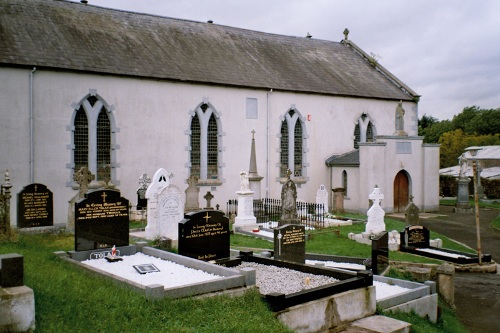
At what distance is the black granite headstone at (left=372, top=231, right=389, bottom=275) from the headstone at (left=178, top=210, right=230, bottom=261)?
353cm

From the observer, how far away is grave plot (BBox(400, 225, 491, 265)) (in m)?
15.4

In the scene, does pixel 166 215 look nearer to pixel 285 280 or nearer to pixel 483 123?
pixel 285 280

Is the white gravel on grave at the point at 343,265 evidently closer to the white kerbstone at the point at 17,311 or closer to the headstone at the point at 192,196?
the white kerbstone at the point at 17,311

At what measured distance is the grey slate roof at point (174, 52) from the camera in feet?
70.1

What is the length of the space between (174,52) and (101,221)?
15.6 meters

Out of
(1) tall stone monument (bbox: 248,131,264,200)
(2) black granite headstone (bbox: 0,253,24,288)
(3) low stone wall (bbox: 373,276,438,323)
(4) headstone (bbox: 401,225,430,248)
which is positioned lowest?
(3) low stone wall (bbox: 373,276,438,323)

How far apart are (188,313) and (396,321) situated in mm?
3646

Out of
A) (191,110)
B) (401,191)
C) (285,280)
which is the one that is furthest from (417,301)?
(401,191)

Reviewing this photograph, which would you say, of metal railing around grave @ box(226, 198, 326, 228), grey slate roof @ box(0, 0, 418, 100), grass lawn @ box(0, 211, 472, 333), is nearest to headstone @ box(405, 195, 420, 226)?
metal railing around grave @ box(226, 198, 326, 228)

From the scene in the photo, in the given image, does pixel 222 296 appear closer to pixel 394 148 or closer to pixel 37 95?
pixel 37 95

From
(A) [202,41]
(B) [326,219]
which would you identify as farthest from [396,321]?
(A) [202,41]

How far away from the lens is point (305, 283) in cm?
905

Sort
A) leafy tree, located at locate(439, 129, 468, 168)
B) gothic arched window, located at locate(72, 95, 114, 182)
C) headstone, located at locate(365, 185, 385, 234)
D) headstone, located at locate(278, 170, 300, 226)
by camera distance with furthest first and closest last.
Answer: leafy tree, located at locate(439, 129, 468, 168) → gothic arched window, located at locate(72, 95, 114, 182) → headstone, located at locate(278, 170, 300, 226) → headstone, located at locate(365, 185, 385, 234)

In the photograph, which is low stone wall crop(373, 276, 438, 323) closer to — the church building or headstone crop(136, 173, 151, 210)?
headstone crop(136, 173, 151, 210)
